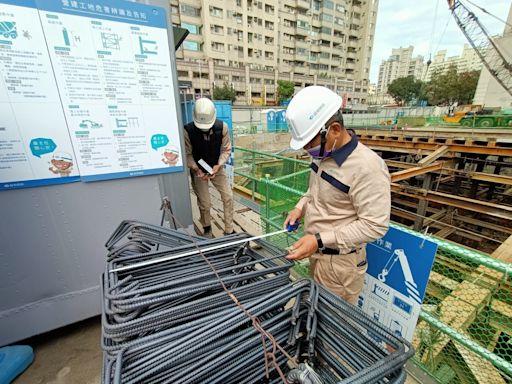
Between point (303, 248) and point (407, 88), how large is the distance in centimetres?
6247

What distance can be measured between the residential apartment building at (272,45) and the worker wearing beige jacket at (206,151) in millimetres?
35462

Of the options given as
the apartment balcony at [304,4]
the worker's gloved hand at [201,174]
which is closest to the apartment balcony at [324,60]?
the apartment balcony at [304,4]

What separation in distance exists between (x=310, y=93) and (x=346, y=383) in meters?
1.45

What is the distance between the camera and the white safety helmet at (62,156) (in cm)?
207

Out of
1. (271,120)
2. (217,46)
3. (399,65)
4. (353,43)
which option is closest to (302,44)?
(353,43)

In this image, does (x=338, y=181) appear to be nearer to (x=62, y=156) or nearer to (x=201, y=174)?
(x=62, y=156)

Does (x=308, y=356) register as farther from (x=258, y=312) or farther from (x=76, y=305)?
(x=76, y=305)

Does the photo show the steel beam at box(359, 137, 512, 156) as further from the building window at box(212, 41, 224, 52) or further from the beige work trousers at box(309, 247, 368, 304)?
the building window at box(212, 41, 224, 52)

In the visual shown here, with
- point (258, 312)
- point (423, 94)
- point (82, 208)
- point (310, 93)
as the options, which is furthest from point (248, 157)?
point (423, 94)

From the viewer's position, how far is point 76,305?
240 centimetres

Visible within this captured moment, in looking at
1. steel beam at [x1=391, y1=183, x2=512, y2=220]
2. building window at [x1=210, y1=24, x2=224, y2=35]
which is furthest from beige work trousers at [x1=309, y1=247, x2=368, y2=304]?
building window at [x1=210, y1=24, x2=224, y2=35]

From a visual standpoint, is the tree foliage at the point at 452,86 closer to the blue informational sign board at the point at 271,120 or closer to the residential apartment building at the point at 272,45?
the residential apartment building at the point at 272,45

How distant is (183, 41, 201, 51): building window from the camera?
37.0 meters

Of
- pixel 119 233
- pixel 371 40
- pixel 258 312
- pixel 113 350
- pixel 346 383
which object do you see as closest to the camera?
pixel 346 383
